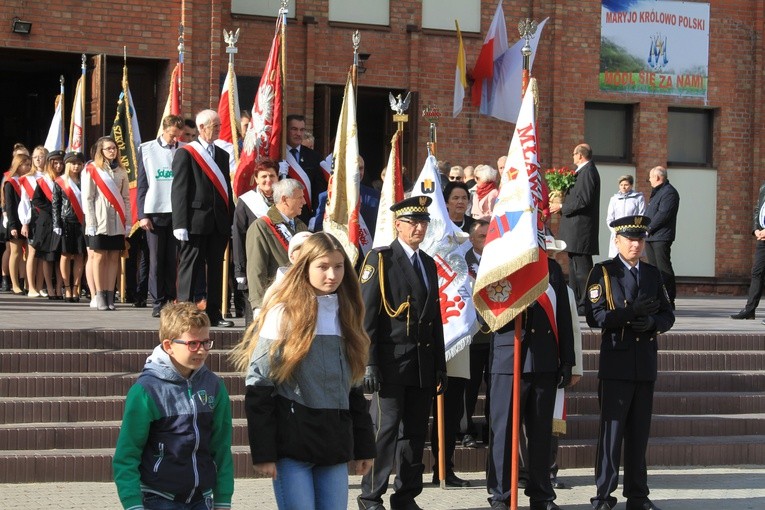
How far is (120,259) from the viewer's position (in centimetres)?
1644

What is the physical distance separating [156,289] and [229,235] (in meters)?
1.28

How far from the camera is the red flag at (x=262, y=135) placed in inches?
520

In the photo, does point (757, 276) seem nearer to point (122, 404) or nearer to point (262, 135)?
point (262, 135)

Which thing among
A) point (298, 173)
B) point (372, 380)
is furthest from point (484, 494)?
point (298, 173)

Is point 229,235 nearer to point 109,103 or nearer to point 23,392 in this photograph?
point 23,392

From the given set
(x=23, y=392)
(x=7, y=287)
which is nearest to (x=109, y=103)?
(x=7, y=287)

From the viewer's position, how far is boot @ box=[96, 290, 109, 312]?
48.7 feet

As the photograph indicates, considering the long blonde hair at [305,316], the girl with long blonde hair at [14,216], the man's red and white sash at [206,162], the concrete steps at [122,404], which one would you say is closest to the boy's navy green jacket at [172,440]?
the long blonde hair at [305,316]

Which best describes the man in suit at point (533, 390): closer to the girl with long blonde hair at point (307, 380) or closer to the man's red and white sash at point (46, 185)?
the girl with long blonde hair at point (307, 380)

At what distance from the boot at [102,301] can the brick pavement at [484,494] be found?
5180 mm

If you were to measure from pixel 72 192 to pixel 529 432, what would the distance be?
845cm

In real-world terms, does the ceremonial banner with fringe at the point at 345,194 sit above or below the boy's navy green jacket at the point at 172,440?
above

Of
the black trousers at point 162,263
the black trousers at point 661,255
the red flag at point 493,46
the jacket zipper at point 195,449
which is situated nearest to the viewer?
the jacket zipper at point 195,449

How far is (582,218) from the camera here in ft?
53.6
